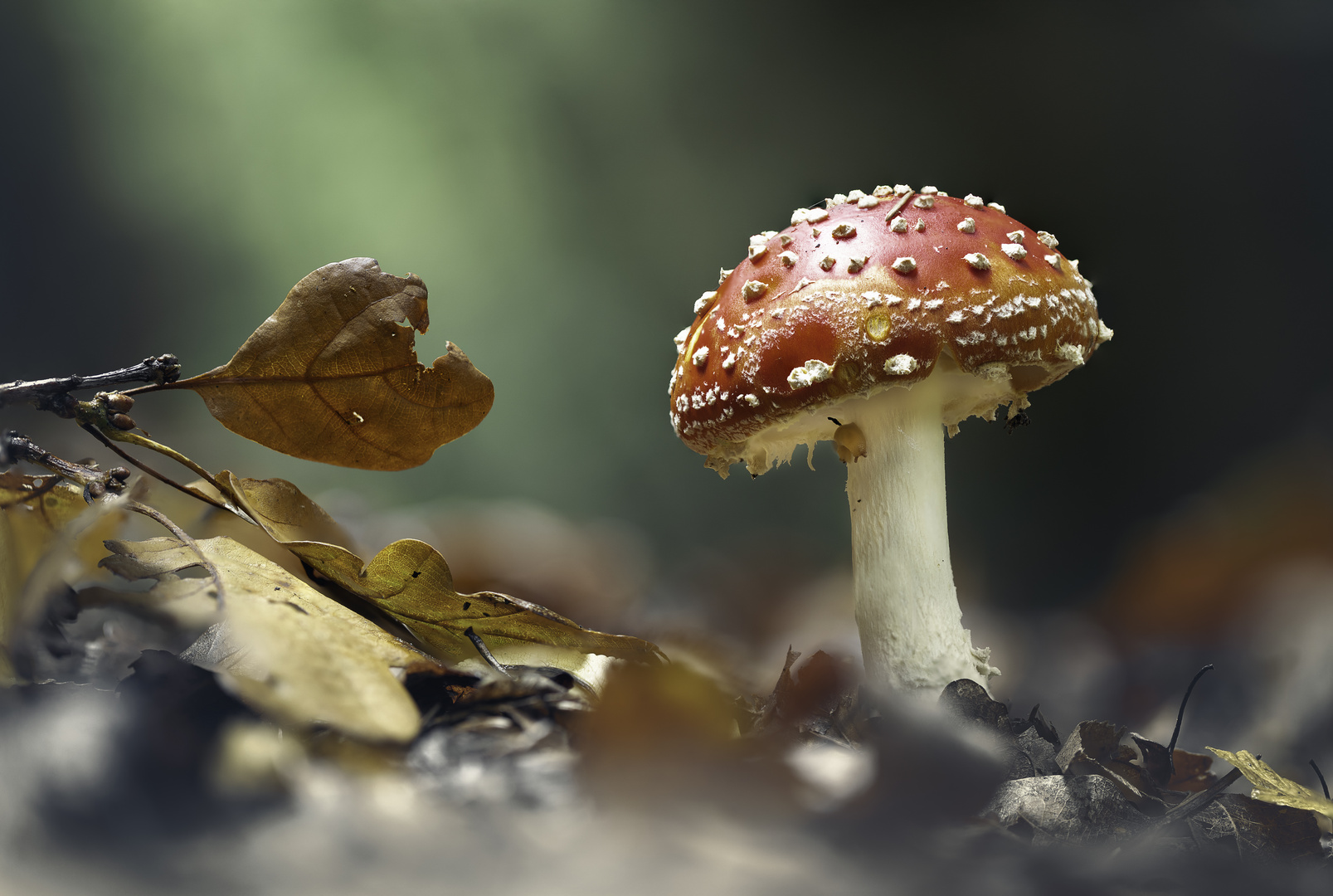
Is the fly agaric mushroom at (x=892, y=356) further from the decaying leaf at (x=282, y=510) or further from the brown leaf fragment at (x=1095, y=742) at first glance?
the decaying leaf at (x=282, y=510)

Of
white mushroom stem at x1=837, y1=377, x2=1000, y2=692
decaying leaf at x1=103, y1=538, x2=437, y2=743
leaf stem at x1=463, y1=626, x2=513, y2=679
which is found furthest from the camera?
white mushroom stem at x1=837, y1=377, x2=1000, y2=692

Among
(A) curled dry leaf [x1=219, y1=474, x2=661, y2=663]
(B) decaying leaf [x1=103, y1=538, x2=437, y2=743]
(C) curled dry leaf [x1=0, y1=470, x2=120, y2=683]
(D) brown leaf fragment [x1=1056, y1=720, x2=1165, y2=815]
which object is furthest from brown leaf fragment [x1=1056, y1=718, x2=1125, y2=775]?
(C) curled dry leaf [x1=0, y1=470, x2=120, y2=683]

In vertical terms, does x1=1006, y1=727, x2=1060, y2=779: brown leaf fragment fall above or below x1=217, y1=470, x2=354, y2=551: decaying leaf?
below

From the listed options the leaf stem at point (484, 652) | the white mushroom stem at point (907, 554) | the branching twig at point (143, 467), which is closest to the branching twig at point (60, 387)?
the branching twig at point (143, 467)

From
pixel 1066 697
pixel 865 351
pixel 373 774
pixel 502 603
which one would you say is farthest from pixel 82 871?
pixel 1066 697

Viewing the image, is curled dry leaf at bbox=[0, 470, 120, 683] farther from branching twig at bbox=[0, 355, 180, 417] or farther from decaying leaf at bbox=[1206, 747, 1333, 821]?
decaying leaf at bbox=[1206, 747, 1333, 821]

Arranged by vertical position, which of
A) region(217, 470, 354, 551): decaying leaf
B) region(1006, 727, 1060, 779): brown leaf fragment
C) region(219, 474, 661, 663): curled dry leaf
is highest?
region(217, 470, 354, 551): decaying leaf
